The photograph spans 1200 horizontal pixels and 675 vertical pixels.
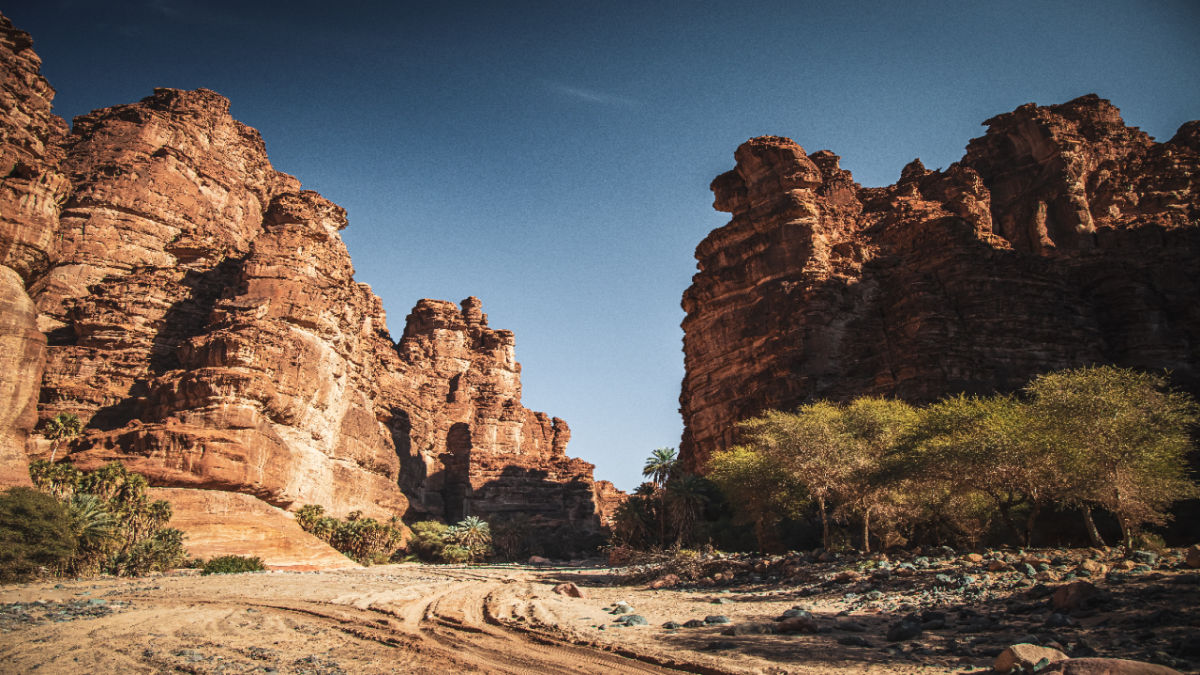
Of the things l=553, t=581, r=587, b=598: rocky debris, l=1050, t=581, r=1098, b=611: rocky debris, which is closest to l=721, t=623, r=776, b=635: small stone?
l=1050, t=581, r=1098, b=611: rocky debris

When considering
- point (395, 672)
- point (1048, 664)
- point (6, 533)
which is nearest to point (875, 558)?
point (1048, 664)

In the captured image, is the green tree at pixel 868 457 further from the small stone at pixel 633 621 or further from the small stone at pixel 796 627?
the small stone at pixel 796 627

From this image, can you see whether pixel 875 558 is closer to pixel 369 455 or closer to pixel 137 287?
pixel 369 455

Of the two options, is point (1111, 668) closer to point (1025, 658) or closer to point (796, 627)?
point (1025, 658)

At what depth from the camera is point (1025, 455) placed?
21.2 metres

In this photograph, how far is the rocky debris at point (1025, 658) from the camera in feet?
21.1

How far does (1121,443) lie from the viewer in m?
19.9

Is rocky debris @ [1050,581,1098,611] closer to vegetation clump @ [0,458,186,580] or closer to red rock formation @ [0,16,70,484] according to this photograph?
vegetation clump @ [0,458,186,580]

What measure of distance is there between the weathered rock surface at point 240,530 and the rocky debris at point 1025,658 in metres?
41.6

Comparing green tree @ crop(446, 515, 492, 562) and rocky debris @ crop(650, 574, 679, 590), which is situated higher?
rocky debris @ crop(650, 574, 679, 590)

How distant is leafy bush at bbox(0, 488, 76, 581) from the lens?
2166cm

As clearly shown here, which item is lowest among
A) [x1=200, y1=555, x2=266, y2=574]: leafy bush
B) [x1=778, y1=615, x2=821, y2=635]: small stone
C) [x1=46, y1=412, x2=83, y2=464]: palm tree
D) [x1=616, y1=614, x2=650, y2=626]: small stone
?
[x1=200, y1=555, x2=266, y2=574]: leafy bush

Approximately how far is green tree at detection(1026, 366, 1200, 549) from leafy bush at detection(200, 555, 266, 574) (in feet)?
131

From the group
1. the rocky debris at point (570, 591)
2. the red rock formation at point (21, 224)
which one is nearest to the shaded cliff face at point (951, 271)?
the rocky debris at point (570, 591)
